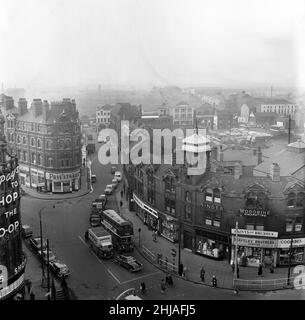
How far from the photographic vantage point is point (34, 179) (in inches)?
1720

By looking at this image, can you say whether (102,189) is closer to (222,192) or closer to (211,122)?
(222,192)

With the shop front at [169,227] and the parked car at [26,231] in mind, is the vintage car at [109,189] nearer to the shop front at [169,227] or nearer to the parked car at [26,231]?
the parked car at [26,231]

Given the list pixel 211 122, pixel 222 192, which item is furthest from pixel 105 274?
pixel 211 122

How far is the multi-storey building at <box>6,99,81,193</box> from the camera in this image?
4138 cm

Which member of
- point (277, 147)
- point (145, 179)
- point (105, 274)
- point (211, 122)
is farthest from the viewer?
point (211, 122)

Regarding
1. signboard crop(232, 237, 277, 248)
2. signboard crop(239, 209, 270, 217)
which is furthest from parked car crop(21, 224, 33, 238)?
signboard crop(239, 209, 270, 217)

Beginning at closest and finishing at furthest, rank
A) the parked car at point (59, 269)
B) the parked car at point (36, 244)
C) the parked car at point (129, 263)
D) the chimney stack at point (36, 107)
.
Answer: the parked car at point (59, 269), the parked car at point (129, 263), the parked car at point (36, 244), the chimney stack at point (36, 107)

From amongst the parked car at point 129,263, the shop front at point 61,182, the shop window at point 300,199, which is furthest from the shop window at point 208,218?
the shop front at point 61,182

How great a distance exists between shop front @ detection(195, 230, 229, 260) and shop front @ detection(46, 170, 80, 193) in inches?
729

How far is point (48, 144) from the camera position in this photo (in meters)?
41.7

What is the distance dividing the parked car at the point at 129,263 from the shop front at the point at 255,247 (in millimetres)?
5712

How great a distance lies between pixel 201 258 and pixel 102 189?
61.3 feet

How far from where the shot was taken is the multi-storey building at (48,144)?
136ft
